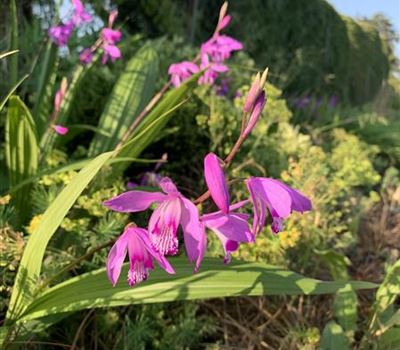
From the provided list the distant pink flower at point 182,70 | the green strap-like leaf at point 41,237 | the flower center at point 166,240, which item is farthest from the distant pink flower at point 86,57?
the flower center at point 166,240

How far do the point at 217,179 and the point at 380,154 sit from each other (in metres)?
4.06

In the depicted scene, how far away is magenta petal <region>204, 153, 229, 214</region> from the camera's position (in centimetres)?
77

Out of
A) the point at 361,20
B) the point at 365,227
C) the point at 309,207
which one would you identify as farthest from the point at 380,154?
the point at 361,20

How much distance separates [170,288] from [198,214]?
43cm

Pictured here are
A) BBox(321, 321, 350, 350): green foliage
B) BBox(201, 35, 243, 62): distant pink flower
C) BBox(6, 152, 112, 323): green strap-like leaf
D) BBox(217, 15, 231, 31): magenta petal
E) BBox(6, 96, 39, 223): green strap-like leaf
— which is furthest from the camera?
BBox(201, 35, 243, 62): distant pink flower

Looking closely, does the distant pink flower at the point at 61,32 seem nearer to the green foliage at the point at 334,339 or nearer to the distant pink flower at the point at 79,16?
the distant pink flower at the point at 79,16

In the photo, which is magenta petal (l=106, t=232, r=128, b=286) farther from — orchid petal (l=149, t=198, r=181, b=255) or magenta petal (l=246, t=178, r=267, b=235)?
magenta petal (l=246, t=178, r=267, b=235)

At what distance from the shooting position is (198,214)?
88 centimetres

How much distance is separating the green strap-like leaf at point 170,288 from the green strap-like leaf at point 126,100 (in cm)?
96

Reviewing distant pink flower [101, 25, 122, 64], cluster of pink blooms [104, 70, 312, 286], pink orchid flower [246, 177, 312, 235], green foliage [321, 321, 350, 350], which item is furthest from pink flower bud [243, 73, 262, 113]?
distant pink flower [101, 25, 122, 64]

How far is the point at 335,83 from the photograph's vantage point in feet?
28.6

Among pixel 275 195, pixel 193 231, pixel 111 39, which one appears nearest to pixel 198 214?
pixel 193 231

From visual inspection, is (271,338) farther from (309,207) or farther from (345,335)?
(309,207)

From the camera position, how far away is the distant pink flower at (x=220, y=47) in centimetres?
187
